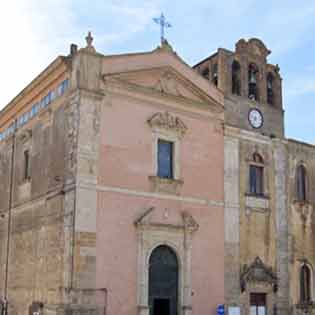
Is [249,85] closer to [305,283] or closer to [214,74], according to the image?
[214,74]

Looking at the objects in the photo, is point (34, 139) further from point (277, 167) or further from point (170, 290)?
point (277, 167)

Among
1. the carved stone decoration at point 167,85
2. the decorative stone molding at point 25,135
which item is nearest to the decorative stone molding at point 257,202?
A: the carved stone decoration at point 167,85

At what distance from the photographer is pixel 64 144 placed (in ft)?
65.7

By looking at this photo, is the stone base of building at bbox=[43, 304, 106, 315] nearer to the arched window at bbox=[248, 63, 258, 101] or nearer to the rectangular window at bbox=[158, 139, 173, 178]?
the rectangular window at bbox=[158, 139, 173, 178]

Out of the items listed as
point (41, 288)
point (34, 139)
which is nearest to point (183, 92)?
point (34, 139)

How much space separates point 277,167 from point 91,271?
9792 millimetres

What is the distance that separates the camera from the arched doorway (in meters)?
20.0

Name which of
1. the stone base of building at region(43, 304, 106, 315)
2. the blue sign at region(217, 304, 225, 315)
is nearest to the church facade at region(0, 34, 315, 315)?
the stone base of building at region(43, 304, 106, 315)

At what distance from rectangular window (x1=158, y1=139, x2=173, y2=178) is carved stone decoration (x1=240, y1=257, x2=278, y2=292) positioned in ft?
15.7

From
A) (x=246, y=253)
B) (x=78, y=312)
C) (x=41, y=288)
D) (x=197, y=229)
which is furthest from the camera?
(x=246, y=253)

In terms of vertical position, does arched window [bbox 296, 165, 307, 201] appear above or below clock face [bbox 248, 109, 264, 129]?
below

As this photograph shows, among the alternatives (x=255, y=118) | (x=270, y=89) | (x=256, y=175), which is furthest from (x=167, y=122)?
(x=270, y=89)

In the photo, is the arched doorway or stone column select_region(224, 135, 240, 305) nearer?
the arched doorway

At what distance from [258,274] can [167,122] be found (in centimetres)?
685
